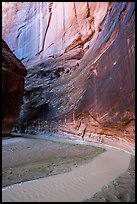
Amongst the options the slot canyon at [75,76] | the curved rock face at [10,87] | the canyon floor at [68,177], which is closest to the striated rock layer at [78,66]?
the slot canyon at [75,76]

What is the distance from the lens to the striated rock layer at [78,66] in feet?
36.7

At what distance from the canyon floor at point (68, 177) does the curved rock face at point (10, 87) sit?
6446 millimetres

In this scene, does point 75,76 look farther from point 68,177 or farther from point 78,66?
point 68,177

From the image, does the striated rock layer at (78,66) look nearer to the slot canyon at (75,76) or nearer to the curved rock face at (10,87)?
the slot canyon at (75,76)

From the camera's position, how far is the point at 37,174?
620cm

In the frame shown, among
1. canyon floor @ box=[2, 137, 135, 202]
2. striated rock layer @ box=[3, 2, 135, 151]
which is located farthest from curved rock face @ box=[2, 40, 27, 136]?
canyon floor @ box=[2, 137, 135, 202]

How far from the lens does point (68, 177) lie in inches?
238

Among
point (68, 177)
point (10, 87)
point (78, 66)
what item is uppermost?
point (78, 66)

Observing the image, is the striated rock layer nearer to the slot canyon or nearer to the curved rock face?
the slot canyon

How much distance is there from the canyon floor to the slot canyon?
2.20 feet

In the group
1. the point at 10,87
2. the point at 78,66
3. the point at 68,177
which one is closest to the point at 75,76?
the point at 78,66

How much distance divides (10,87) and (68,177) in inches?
403

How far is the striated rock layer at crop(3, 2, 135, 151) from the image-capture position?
11.2 meters

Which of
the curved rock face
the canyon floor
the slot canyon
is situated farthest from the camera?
the curved rock face
